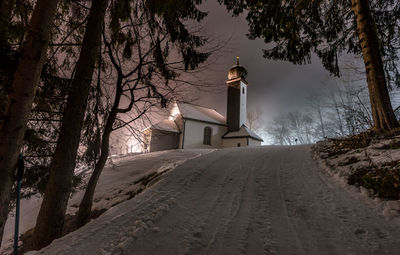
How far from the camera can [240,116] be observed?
21.1m

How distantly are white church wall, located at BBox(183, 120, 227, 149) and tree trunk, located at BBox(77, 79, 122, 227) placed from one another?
1305cm

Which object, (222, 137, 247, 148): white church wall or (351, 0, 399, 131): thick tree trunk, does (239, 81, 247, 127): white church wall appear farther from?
(351, 0, 399, 131): thick tree trunk

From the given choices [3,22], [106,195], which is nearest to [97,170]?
[106,195]

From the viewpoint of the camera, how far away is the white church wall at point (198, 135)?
18141 millimetres

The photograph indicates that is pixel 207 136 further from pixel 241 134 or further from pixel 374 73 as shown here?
pixel 374 73

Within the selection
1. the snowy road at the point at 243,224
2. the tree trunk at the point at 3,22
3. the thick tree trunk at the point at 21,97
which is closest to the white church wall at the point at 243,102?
the snowy road at the point at 243,224

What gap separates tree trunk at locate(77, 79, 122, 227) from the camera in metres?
4.20

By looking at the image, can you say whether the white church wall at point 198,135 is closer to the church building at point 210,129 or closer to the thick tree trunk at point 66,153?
the church building at point 210,129

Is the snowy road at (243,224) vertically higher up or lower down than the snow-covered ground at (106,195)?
higher up

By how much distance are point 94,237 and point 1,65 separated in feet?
9.73

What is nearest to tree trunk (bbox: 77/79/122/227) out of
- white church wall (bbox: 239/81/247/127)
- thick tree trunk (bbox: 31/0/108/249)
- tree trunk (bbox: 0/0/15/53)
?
thick tree trunk (bbox: 31/0/108/249)

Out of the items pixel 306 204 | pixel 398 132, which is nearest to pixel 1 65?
pixel 306 204

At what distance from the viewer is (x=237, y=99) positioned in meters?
21.8

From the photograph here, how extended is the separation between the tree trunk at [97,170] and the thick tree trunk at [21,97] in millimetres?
2542
